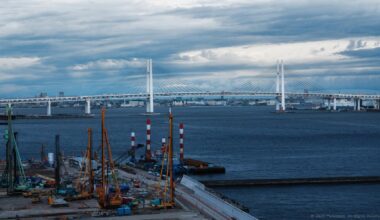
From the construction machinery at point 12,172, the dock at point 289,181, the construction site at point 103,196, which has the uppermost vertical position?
the construction machinery at point 12,172

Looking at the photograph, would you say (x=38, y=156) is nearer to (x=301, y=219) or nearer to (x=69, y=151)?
(x=69, y=151)

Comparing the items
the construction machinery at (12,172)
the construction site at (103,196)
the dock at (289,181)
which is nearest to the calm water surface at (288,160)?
the dock at (289,181)

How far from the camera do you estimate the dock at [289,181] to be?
19.2 meters

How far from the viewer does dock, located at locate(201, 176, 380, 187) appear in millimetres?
19172

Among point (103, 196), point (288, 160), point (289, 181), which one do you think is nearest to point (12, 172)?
point (103, 196)

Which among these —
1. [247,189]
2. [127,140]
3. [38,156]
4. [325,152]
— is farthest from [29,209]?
[127,140]

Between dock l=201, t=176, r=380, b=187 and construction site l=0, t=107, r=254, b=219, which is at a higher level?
construction site l=0, t=107, r=254, b=219

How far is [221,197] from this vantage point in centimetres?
1630

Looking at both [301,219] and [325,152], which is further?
[325,152]

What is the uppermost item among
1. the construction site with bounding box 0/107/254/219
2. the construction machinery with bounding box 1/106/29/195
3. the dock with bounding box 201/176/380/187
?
the construction machinery with bounding box 1/106/29/195

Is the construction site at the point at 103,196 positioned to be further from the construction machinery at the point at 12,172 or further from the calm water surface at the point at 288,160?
the calm water surface at the point at 288,160

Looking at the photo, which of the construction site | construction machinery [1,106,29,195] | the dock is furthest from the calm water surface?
construction machinery [1,106,29,195]

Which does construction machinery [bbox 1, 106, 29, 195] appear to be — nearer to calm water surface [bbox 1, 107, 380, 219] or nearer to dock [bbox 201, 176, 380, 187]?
dock [bbox 201, 176, 380, 187]

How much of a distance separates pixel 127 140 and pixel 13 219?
23.6 meters
